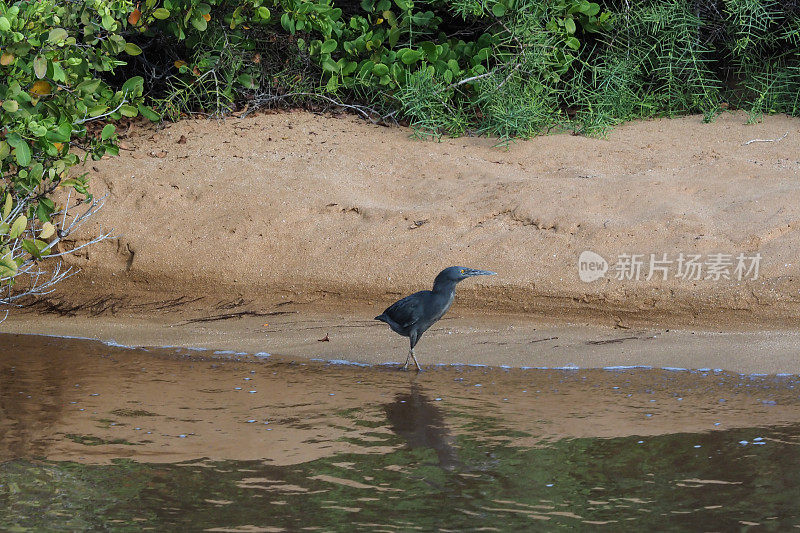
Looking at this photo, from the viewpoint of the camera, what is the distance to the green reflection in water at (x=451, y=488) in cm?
354

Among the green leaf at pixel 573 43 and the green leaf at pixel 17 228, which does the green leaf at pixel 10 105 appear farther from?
the green leaf at pixel 573 43

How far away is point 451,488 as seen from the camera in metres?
3.88

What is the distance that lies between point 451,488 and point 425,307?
6.70 feet

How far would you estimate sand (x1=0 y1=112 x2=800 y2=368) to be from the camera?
257 inches

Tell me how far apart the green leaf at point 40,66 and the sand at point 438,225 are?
197 centimetres

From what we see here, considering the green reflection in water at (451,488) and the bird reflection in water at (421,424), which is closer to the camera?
the green reflection in water at (451,488)

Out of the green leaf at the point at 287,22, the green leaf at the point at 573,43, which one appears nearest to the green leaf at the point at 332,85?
the green leaf at the point at 287,22

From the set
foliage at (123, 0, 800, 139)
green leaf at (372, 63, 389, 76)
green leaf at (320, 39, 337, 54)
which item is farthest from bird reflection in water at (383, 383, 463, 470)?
green leaf at (320, 39, 337, 54)

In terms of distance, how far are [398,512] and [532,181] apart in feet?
15.0

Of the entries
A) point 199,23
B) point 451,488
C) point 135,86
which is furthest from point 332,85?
point 451,488

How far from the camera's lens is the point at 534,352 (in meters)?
5.97

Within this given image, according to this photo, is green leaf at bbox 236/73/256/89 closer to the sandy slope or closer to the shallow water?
the sandy slope

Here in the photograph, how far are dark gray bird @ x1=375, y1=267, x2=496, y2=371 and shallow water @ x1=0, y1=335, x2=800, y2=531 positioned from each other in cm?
26

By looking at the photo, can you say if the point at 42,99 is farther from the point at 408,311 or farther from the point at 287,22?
the point at 408,311
